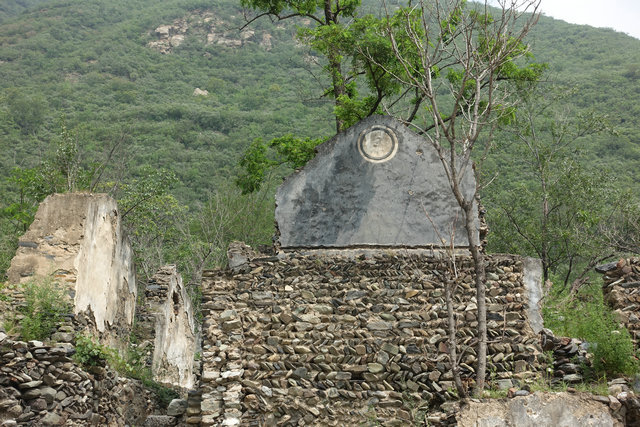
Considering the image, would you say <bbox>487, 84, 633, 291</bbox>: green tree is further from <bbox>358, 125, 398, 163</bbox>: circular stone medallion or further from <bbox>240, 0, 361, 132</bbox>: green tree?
<bbox>358, 125, 398, 163</bbox>: circular stone medallion

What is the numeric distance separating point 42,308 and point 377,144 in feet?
21.6

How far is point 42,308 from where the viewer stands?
34.1ft

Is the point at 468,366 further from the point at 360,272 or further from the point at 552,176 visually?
the point at 552,176

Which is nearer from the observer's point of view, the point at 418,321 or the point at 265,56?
the point at 418,321

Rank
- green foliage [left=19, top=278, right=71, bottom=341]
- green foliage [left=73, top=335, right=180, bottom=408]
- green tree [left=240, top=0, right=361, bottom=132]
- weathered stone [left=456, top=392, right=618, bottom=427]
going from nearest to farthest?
weathered stone [left=456, top=392, right=618, bottom=427], green foliage [left=19, top=278, right=71, bottom=341], green foliage [left=73, top=335, right=180, bottom=408], green tree [left=240, top=0, right=361, bottom=132]

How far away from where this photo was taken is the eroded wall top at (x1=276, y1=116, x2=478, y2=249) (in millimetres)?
12344

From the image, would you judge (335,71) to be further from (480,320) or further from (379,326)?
(480,320)

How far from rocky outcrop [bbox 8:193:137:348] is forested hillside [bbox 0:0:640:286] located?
7513 millimetres

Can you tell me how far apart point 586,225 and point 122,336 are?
52.1 feet

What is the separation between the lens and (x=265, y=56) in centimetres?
6272

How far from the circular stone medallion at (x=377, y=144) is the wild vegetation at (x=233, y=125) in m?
3.38

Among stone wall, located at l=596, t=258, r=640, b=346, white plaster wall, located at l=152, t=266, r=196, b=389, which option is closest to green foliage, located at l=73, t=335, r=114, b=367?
white plaster wall, located at l=152, t=266, r=196, b=389

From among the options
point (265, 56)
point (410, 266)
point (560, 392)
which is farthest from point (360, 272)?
point (265, 56)

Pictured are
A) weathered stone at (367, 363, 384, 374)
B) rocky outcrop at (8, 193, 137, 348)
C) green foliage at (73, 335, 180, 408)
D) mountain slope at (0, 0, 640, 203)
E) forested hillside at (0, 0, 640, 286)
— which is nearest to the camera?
weathered stone at (367, 363, 384, 374)
